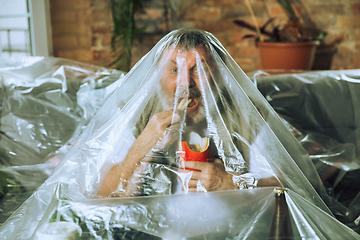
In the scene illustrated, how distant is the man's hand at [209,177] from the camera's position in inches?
25.3

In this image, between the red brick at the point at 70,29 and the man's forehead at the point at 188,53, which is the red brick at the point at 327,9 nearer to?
the red brick at the point at 70,29

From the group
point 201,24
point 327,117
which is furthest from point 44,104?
point 201,24

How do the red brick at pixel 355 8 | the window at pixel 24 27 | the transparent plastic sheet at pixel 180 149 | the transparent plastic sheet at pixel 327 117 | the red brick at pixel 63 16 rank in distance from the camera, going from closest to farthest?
the transparent plastic sheet at pixel 180 149, the transparent plastic sheet at pixel 327 117, the window at pixel 24 27, the red brick at pixel 355 8, the red brick at pixel 63 16

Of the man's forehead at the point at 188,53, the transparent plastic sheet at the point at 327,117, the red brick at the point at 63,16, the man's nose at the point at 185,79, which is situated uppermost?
the red brick at the point at 63,16

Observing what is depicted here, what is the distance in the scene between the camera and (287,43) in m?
2.07

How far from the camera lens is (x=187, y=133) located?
0.68 meters

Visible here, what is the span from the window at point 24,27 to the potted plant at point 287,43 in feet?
4.15

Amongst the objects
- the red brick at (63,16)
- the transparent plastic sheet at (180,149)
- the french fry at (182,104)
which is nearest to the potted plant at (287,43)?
the red brick at (63,16)

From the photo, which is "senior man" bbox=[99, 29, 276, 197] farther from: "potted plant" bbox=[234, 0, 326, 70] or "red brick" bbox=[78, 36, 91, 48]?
"red brick" bbox=[78, 36, 91, 48]

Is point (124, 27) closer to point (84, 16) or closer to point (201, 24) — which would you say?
point (84, 16)

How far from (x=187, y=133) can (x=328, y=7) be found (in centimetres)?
202

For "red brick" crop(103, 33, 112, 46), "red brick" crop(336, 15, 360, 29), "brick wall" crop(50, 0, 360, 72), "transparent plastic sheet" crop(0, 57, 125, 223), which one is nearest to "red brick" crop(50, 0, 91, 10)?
"brick wall" crop(50, 0, 360, 72)

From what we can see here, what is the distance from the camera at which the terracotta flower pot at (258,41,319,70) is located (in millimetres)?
2078

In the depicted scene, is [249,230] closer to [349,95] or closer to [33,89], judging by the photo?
[349,95]
